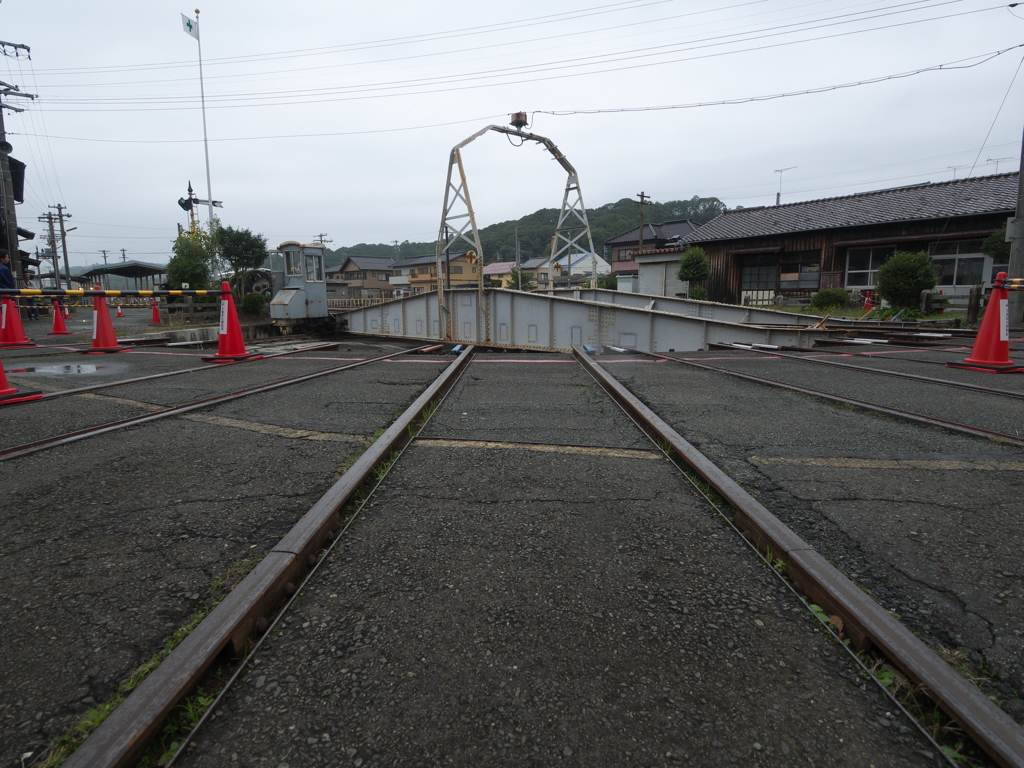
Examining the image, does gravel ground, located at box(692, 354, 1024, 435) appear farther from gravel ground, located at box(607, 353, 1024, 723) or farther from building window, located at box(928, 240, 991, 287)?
building window, located at box(928, 240, 991, 287)

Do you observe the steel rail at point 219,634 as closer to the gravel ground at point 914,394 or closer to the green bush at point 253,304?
the gravel ground at point 914,394

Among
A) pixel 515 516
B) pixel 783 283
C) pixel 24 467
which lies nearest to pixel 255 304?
pixel 783 283

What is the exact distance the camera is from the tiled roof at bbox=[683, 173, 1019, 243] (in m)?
19.2

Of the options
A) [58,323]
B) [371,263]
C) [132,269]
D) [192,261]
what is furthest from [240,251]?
[371,263]

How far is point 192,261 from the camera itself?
31.5 metres

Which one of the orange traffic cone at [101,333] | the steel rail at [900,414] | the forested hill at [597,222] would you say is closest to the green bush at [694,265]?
the steel rail at [900,414]

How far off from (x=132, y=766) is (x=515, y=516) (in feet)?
5.34

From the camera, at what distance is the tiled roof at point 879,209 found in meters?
19.2

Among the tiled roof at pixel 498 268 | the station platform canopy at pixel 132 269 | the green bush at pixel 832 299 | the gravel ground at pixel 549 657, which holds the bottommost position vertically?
the gravel ground at pixel 549 657

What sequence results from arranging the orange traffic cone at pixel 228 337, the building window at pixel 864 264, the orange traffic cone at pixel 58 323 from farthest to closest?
1. the building window at pixel 864 264
2. the orange traffic cone at pixel 58 323
3. the orange traffic cone at pixel 228 337

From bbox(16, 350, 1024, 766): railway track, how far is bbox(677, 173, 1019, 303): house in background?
2237 centimetres

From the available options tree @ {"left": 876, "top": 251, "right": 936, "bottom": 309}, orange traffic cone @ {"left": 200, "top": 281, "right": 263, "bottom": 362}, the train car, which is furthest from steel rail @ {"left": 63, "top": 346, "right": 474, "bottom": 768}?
the train car

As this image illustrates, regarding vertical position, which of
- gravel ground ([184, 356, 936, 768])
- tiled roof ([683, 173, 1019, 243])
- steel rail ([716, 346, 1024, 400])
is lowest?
gravel ground ([184, 356, 936, 768])

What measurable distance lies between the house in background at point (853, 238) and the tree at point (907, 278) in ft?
18.8
